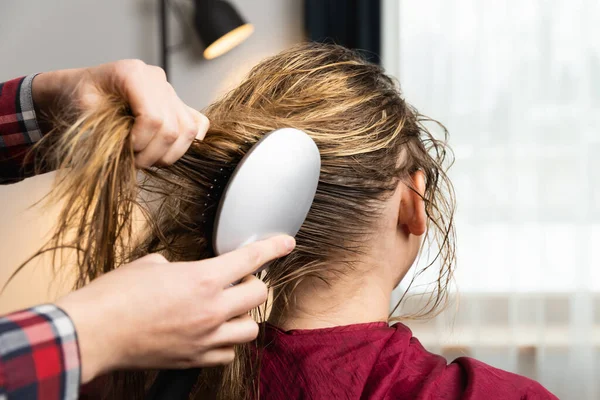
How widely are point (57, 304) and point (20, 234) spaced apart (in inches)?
96.7

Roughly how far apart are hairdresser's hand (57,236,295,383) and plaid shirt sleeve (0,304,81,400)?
10 millimetres

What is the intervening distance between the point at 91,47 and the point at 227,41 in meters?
0.69

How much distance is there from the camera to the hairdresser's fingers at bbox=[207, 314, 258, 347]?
600 mm

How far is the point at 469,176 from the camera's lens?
256 cm

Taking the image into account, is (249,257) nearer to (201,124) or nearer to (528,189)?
(201,124)

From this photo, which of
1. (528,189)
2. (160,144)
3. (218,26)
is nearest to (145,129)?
(160,144)

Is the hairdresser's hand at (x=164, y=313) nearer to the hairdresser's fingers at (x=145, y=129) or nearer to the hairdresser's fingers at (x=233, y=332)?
the hairdresser's fingers at (x=233, y=332)

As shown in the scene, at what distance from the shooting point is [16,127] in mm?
875

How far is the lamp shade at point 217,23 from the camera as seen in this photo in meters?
2.41

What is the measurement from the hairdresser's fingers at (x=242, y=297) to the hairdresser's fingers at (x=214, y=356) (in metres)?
0.04

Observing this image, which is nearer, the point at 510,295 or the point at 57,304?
the point at 57,304

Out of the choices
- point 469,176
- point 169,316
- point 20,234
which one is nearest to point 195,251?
point 169,316

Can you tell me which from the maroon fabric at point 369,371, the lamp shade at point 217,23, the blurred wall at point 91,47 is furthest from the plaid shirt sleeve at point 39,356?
the blurred wall at point 91,47

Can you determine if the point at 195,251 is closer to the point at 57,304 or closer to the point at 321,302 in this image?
the point at 321,302
